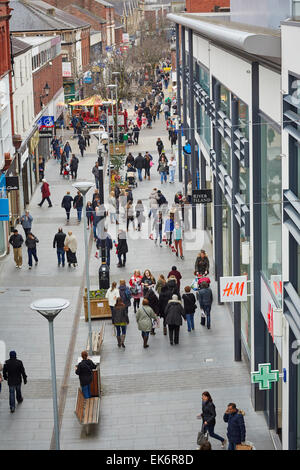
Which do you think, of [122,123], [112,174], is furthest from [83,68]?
[112,174]

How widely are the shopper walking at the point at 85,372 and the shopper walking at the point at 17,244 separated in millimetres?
10810

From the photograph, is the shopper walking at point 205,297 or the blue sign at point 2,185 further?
the blue sign at point 2,185

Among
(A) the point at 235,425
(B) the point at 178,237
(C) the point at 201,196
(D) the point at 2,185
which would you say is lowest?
(B) the point at 178,237

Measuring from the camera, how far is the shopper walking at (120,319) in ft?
65.6

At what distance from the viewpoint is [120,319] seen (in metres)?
20.0

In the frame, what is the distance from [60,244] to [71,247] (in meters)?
0.35

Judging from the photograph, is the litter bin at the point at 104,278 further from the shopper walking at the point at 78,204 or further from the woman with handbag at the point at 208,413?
the woman with handbag at the point at 208,413

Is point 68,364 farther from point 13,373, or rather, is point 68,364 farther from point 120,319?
point 13,373

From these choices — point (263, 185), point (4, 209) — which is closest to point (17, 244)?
point (4, 209)

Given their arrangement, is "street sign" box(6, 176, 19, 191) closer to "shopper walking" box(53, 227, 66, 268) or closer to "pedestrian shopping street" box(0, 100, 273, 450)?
"shopper walking" box(53, 227, 66, 268)

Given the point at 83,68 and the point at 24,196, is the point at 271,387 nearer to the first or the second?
the point at 24,196

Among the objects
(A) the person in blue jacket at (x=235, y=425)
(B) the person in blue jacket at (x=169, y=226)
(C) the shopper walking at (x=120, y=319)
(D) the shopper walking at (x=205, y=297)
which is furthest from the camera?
(B) the person in blue jacket at (x=169, y=226)

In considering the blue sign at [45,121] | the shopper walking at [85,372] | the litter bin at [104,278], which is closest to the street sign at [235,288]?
the shopper walking at [85,372]
